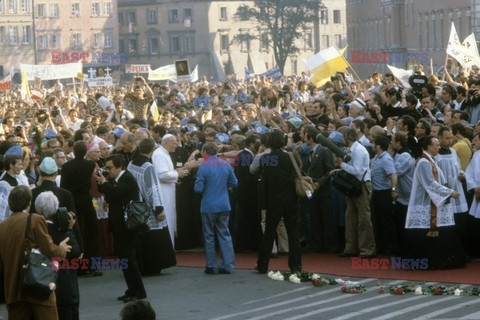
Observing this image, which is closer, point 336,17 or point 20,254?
point 20,254

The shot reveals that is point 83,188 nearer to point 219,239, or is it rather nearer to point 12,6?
point 219,239

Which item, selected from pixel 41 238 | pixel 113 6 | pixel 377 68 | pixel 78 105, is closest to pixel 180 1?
pixel 113 6

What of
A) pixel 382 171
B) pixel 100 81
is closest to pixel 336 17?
pixel 100 81

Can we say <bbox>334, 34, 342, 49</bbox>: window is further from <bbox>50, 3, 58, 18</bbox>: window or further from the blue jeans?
the blue jeans

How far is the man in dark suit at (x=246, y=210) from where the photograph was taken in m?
21.1

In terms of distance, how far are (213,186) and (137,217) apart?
234cm

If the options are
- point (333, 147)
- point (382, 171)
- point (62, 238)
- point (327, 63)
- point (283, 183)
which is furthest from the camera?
point (327, 63)

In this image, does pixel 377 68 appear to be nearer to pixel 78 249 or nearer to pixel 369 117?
pixel 369 117

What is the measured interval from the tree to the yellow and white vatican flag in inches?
3901

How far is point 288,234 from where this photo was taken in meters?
18.8

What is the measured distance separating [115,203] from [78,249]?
352cm

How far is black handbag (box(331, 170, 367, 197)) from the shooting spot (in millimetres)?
19906

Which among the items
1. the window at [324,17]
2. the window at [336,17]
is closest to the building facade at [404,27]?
the window at [324,17]

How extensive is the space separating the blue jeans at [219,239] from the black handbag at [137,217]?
2.17m
